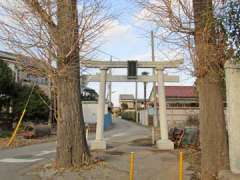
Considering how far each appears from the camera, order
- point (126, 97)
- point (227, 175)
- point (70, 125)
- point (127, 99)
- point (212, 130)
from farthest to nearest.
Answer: point (126, 97), point (127, 99), point (70, 125), point (212, 130), point (227, 175)

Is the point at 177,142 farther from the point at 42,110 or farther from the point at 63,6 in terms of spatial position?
the point at 42,110

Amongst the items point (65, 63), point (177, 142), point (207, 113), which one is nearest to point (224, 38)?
point (207, 113)

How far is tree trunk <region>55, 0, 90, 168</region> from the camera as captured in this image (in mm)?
12156

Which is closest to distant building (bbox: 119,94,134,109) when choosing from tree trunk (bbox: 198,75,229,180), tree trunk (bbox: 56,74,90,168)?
tree trunk (bbox: 56,74,90,168)

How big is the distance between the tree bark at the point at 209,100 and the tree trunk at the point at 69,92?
4947 millimetres

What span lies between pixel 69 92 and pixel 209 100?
5.36 meters

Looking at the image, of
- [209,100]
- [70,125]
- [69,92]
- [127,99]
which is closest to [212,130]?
[209,100]

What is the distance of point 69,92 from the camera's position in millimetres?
12508

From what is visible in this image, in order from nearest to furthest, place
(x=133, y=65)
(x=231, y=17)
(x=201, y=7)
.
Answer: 1. (x=231, y=17)
2. (x=201, y=7)
3. (x=133, y=65)

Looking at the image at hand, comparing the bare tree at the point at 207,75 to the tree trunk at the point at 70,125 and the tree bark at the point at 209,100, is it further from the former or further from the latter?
the tree trunk at the point at 70,125

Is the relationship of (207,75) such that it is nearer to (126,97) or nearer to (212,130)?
(212,130)

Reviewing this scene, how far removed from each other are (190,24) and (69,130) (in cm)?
572

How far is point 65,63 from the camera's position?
12.3 meters

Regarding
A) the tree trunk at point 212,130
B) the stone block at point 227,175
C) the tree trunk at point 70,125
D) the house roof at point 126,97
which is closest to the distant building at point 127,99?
the house roof at point 126,97
